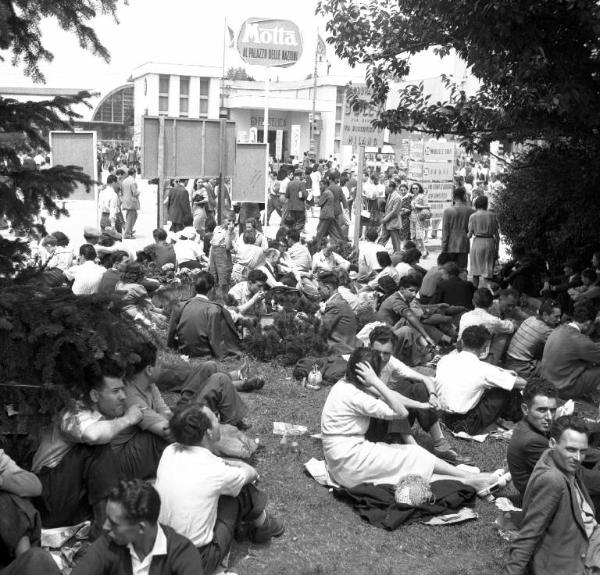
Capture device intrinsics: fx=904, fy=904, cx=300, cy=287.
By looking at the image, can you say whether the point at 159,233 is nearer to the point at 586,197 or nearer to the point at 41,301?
the point at 586,197

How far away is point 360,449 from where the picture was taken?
6773 mm

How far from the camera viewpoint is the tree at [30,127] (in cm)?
618

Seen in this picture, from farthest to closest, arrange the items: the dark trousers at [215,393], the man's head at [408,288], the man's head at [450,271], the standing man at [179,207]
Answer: the standing man at [179,207], the man's head at [450,271], the man's head at [408,288], the dark trousers at [215,393]

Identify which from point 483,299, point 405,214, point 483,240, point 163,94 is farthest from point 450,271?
point 163,94

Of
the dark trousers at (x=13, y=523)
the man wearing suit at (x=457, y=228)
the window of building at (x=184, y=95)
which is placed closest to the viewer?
the dark trousers at (x=13, y=523)

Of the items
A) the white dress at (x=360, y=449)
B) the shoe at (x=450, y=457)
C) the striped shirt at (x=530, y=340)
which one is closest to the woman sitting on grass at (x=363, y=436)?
the white dress at (x=360, y=449)

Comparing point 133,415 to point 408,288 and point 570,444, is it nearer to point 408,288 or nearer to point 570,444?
point 570,444

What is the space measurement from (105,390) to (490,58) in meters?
6.58

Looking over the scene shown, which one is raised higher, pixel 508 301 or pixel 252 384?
pixel 508 301

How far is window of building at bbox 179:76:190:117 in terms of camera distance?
2648 inches

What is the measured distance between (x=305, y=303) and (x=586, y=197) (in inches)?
189

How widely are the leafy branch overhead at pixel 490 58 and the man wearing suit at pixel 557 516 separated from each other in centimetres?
542

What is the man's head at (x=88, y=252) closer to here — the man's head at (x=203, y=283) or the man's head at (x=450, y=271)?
the man's head at (x=203, y=283)

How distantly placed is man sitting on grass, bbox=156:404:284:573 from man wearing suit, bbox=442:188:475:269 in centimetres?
1062
